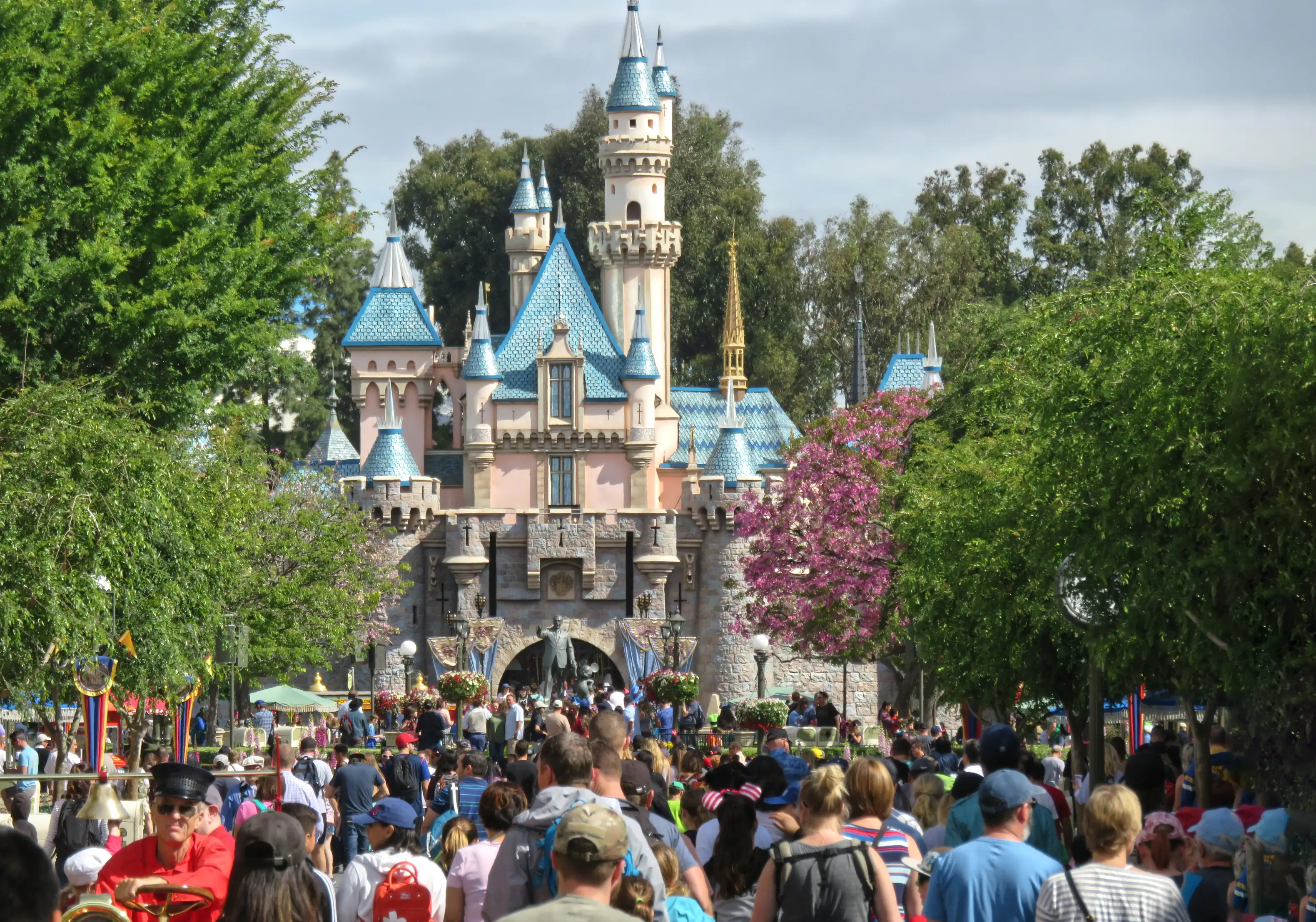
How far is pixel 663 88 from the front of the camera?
69188mm

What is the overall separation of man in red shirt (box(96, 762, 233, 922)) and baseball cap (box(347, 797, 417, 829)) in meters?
1.91

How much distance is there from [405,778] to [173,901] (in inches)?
416

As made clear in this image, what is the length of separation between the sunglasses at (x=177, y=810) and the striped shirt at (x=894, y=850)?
257cm

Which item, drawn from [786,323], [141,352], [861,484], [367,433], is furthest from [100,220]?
[786,323]

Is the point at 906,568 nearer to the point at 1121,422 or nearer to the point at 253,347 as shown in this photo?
the point at 253,347

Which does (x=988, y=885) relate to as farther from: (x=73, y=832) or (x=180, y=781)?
(x=73, y=832)

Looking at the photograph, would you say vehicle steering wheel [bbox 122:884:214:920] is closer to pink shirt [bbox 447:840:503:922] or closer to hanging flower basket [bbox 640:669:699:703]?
pink shirt [bbox 447:840:503:922]

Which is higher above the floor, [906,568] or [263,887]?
[906,568]

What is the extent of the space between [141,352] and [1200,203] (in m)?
11.6

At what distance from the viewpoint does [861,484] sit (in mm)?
44188

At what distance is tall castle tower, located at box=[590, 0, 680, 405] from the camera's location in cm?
6462

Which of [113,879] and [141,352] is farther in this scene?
[141,352]

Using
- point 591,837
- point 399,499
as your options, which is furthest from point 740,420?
point 591,837

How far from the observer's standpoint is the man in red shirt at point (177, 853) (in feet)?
24.8
